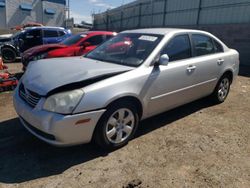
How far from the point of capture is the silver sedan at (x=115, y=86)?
10.1ft

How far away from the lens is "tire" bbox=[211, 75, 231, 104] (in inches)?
218

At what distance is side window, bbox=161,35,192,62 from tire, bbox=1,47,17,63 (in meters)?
9.74

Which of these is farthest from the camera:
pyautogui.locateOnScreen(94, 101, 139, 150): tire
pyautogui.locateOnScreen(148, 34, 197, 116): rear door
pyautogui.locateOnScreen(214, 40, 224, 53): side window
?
pyautogui.locateOnScreen(214, 40, 224, 53): side window

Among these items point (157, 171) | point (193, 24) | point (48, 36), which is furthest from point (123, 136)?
point (193, 24)

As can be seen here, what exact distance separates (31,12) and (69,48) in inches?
1356

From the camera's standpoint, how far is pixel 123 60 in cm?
404

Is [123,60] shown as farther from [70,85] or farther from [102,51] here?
[70,85]

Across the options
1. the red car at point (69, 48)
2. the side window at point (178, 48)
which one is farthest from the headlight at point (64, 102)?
the red car at point (69, 48)

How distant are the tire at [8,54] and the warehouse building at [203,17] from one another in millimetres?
10399

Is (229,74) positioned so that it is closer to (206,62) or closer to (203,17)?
(206,62)

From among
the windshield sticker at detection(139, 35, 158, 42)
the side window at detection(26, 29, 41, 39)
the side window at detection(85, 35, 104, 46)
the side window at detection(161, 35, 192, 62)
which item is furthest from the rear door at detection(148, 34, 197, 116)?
the side window at detection(26, 29, 41, 39)

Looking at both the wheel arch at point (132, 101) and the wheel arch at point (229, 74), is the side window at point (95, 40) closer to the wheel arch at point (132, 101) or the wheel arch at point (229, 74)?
the wheel arch at point (229, 74)

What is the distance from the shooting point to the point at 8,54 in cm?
1198

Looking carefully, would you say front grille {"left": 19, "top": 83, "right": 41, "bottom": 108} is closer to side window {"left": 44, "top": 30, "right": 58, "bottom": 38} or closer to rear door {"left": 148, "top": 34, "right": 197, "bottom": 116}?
rear door {"left": 148, "top": 34, "right": 197, "bottom": 116}
